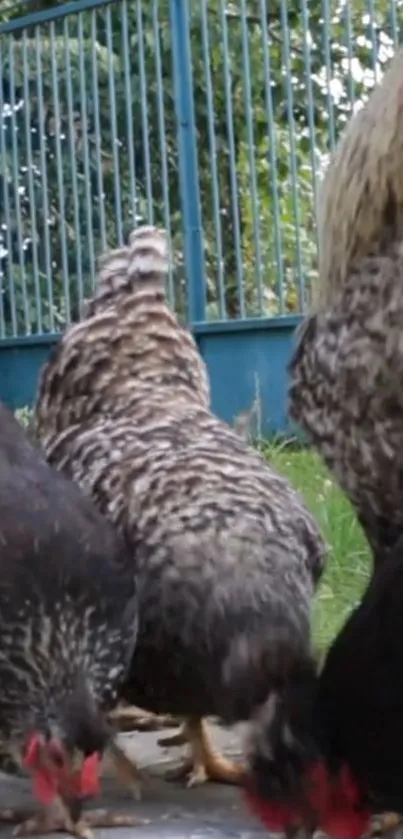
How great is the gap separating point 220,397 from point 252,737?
4.84 meters

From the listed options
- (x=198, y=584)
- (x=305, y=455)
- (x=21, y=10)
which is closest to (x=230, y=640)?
(x=198, y=584)

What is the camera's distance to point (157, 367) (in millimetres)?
3412

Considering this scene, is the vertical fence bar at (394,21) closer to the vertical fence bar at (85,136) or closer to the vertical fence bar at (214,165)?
the vertical fence bar at (214,165)

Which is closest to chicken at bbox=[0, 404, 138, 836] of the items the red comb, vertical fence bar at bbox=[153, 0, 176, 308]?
the red comb

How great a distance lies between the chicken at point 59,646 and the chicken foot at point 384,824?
0.45m

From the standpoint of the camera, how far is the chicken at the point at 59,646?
7.97 feet

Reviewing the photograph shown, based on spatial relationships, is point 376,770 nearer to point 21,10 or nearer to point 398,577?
point 398,577

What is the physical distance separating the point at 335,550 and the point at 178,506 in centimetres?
162

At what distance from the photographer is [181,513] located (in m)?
2.68

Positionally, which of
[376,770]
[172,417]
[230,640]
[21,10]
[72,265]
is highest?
[21,10]

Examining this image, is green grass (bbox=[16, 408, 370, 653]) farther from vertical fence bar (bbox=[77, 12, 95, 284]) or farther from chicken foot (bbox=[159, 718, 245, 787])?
vertical fence bar (bbox=[77, 12, 95, 284])

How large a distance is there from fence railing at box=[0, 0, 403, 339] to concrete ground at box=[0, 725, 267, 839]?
4.03 metres

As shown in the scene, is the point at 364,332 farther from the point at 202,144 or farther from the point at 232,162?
the point at 202,144

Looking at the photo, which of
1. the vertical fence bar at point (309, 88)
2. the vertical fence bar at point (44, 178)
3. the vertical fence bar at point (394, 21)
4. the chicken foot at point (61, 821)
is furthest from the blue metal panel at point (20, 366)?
the chicken foot at point (61, 821)
